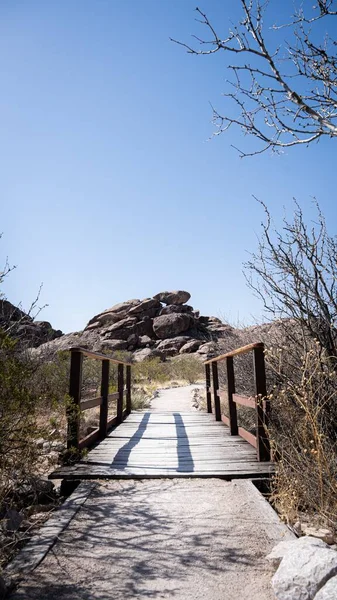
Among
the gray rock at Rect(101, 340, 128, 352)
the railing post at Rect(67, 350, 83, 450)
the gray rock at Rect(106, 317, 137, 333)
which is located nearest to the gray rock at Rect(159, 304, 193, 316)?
the gray rock at Rect(106, 317, 137, 333)

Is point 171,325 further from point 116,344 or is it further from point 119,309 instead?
point 119,309

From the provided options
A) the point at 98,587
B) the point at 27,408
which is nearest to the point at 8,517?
the point at 27,408

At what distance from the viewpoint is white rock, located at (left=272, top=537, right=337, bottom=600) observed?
188 cm

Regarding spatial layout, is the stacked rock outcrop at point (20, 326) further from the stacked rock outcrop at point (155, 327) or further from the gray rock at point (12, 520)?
the stacked rock outcrop at point (155, 327)

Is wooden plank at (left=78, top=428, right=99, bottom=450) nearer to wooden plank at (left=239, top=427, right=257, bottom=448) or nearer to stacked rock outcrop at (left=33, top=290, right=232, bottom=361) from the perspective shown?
wooden plank at (left=239, top=427, right=257, bottom=448)

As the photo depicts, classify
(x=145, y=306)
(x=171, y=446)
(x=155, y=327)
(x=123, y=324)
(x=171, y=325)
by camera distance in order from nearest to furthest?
(x=171, y=446) < (x=171, y=325) < (x=155, y=327) < (x=123, y=324) < (x=145, y=306)

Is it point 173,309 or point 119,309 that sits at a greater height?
point 119,309

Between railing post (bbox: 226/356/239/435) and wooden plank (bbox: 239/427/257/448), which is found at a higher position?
railing post (bbox: 226/356/239/435)

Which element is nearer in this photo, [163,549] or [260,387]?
[163,549]

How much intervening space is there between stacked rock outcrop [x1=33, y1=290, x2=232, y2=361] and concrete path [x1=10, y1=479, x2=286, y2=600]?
35379mm

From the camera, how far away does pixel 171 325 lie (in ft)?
153

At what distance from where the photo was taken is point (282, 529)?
9.00ft

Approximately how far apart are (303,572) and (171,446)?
12.4 feet

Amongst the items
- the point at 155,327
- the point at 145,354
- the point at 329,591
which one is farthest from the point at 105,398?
the point at 155,327
